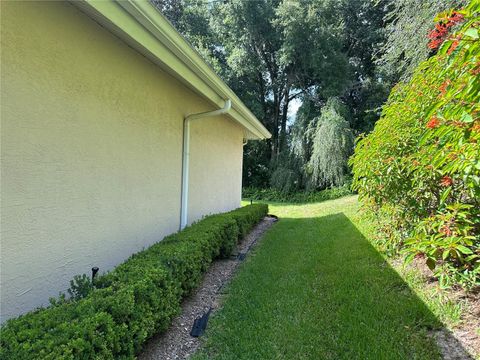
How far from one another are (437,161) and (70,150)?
297 centimetres

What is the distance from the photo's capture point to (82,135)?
2.71 metres

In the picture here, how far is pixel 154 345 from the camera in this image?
8.16 feet

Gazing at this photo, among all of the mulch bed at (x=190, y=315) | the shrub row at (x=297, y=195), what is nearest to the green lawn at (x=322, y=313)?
the mulch bed at (x=190, y=315)

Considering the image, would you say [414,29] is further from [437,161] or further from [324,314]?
[324,314]

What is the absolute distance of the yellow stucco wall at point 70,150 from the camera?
2.10 meters

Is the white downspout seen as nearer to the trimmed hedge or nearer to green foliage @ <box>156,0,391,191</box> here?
the trimmed hedge

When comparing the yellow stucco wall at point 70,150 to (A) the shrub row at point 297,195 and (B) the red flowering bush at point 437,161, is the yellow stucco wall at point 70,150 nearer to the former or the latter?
(B) the red flowering bush at point 437,161

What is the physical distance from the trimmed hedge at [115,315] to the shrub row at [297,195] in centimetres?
1190

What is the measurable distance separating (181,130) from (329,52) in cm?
1441

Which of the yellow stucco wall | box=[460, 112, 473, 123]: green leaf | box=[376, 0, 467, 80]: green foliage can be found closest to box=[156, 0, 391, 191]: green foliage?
box=[376, 0, 467, 80]: green foliage

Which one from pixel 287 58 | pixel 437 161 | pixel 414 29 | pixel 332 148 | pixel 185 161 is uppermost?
pixel 287 58

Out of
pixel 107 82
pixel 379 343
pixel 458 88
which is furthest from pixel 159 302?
pixel 458 88

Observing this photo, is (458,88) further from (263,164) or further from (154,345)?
(263,164)

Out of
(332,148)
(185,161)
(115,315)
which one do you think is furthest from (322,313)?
(332,148)
